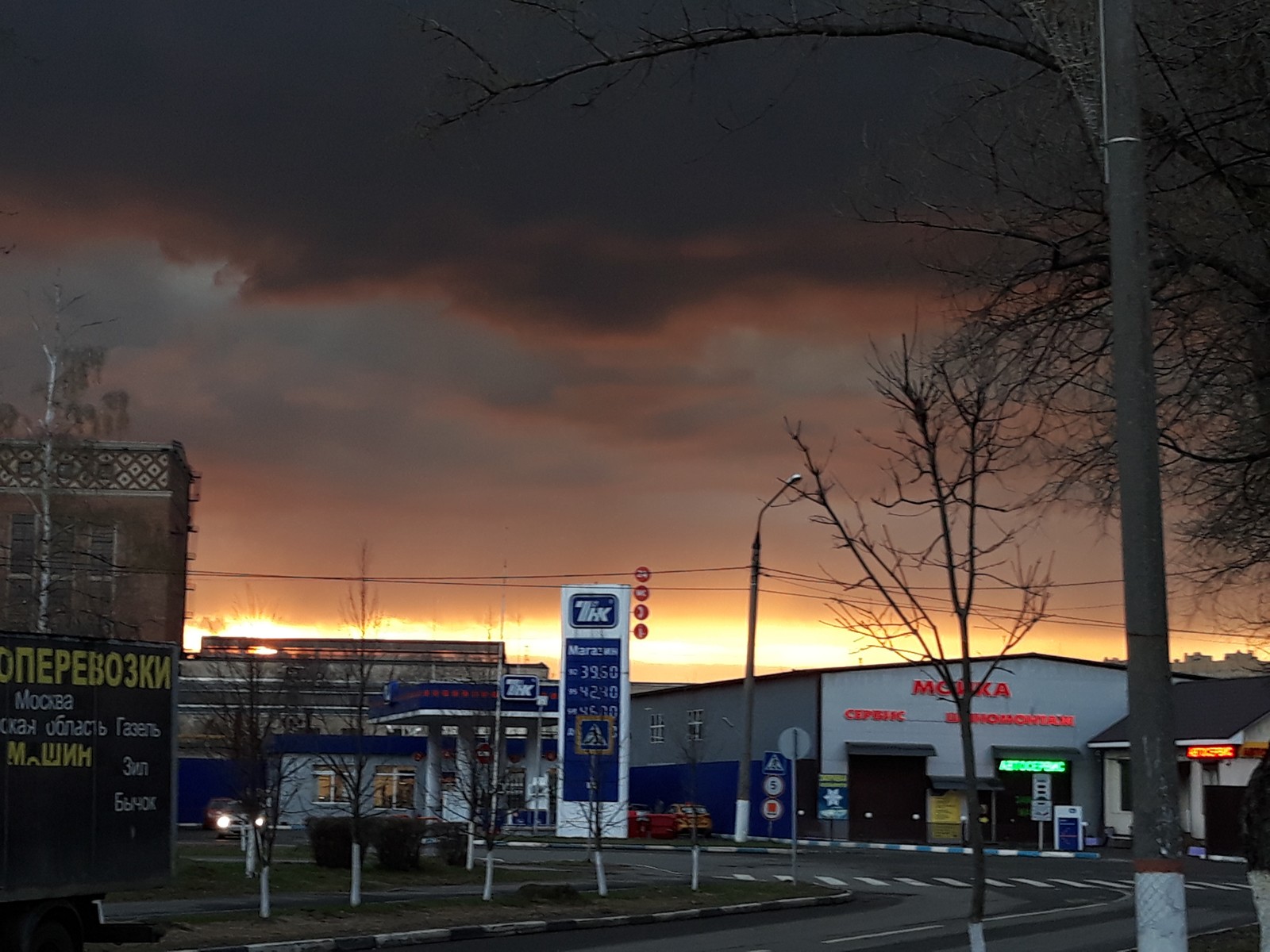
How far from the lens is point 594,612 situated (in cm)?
4950

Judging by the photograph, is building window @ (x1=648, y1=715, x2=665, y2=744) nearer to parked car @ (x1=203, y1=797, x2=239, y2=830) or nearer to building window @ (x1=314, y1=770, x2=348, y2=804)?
building window @ (x1=314, y1=770, x2=348, y2=804)

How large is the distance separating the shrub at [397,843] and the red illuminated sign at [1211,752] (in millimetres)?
32188

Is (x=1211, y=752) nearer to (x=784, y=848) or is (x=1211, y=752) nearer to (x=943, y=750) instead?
(x=943, y=750)

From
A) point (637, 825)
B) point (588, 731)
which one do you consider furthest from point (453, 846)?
point (637, 825)

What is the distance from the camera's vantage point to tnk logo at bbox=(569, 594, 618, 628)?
162ft

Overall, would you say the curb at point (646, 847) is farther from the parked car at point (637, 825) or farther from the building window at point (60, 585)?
the building window at point (60, 585)

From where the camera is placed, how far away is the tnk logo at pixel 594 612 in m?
49.5

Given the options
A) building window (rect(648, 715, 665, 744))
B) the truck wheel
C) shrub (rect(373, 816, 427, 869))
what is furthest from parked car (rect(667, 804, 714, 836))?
the truck wheel

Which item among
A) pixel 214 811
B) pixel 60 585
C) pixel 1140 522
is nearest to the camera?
pixel 1140 522

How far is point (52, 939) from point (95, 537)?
30.9 meters

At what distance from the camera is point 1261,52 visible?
12812mm

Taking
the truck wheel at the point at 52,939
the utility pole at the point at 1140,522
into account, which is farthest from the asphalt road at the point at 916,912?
the utility pole at the point at 1140,522

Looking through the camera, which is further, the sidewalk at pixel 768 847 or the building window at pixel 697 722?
the building window at pixel 697 722

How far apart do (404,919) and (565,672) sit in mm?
27067
